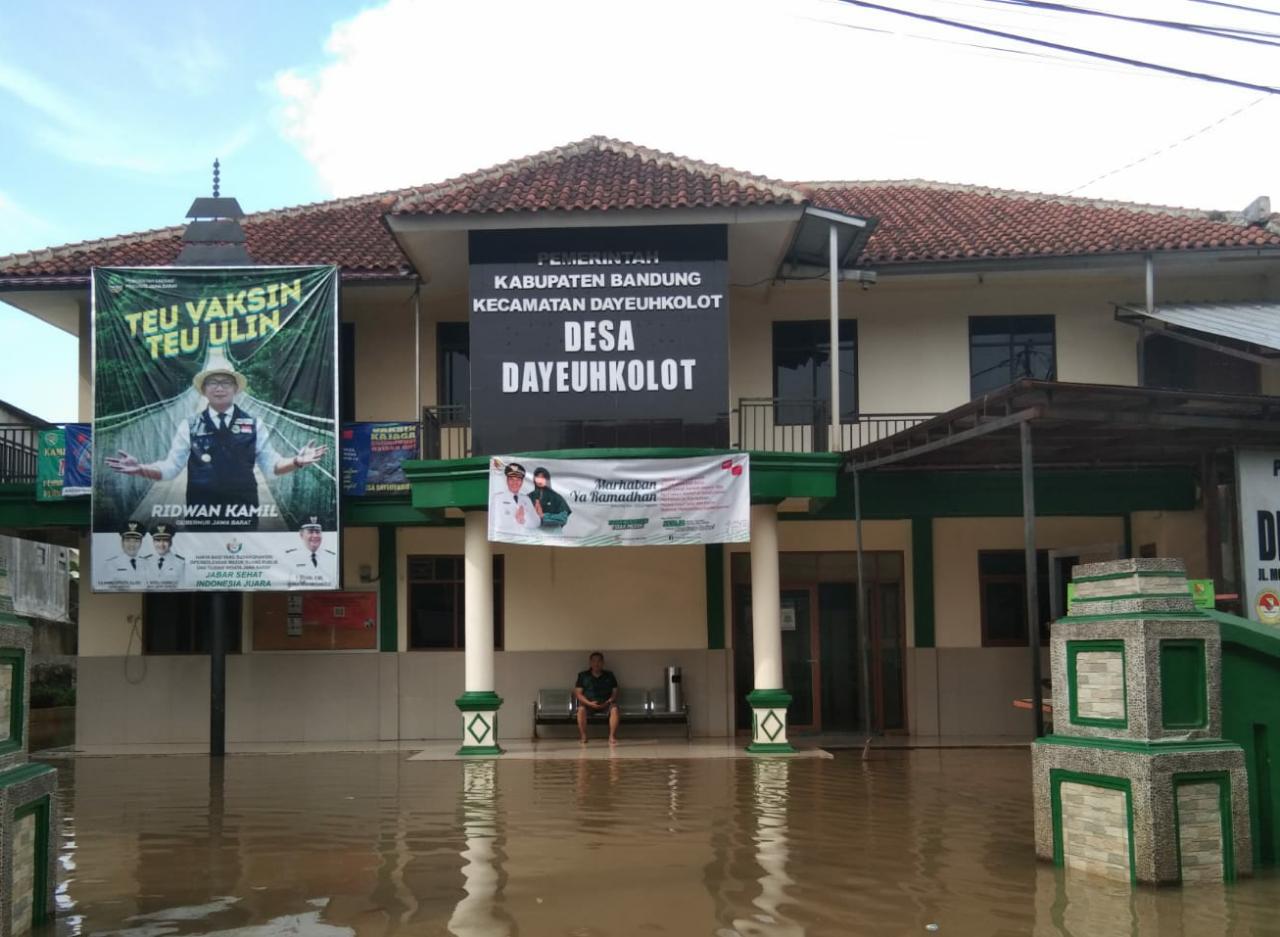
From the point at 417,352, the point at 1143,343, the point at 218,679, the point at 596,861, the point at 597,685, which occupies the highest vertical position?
the point at 1143,343

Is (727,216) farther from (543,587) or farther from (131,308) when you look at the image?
(131,308)

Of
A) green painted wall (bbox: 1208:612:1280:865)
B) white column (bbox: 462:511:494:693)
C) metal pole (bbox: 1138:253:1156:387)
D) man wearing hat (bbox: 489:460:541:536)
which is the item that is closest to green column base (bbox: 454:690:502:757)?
white column (bbox: 462:511:494:693)

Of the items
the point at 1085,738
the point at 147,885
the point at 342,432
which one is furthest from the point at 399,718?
the point at 1085,738

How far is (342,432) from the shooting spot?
18547mm

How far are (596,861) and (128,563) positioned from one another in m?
10.7

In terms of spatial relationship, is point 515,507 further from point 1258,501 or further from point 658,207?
point 1258,501

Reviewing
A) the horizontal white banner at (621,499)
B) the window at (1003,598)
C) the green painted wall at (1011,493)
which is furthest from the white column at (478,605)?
the window at (1003,598)

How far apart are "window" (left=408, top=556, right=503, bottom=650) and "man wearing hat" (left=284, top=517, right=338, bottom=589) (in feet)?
7.73

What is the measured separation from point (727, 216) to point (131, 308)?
315 inches

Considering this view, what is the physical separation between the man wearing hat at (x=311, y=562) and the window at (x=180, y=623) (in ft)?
8.61

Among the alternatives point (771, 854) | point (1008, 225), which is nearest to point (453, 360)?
point (1008, 225)

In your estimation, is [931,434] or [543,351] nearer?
[931,434]

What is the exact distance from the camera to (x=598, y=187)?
18.1m

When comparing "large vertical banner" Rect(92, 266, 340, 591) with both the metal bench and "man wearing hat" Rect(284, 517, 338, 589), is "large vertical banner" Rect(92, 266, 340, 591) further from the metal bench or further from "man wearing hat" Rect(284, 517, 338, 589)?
the metal bench
